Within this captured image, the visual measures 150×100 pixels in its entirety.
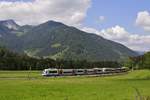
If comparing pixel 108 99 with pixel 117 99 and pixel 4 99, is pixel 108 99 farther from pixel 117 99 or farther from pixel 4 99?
pixel 4 99

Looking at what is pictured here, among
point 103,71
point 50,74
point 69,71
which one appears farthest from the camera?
point 103,71

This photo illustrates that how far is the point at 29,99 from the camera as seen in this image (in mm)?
44062

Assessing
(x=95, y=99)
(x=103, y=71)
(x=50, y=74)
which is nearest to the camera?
(x=95, y=99)

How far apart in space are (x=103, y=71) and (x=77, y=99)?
157 metres

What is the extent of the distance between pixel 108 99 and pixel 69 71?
416 feet

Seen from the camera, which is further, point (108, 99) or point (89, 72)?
point (89, 72)

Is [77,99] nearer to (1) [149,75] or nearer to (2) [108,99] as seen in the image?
(2) [108,99]

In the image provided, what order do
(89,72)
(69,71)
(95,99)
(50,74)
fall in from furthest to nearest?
(89,72), (69,71), (50,74), (95,99)

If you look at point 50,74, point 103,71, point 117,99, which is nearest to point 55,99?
point 117,99

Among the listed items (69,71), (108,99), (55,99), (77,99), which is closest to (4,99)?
(55,99)

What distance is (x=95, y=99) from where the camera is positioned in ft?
142

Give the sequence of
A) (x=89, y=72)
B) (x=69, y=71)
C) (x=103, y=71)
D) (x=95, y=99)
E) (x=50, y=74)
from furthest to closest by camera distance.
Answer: (x=103, y=71) → (x=89, y=72) → (x=69, y=71) → (x=50, y=74) → (x=95, y=99)

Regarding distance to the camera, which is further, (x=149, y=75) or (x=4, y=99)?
(x=149, y=75)

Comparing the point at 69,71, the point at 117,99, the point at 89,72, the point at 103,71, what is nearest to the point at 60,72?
the point at 69,71
